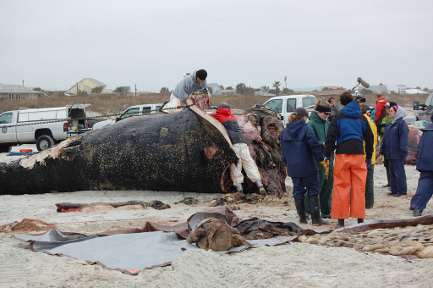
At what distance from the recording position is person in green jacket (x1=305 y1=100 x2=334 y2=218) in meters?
7.69

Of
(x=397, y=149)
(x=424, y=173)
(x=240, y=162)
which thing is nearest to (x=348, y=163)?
(x=424, y=173)

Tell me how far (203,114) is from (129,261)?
4746 millimetres

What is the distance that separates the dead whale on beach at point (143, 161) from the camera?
9352 millimetres

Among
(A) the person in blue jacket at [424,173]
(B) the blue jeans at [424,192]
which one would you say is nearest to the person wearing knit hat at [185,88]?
(A) the person in blue jacket at [424,173]

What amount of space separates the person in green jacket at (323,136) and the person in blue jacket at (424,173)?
4.32 ft

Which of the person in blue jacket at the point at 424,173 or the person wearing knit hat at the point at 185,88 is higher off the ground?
the person wearing knit hat at the point at 185,88

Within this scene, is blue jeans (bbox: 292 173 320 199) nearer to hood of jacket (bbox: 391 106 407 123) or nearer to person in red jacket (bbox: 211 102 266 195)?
person in red jacket (bbox: 211 102 266 195)

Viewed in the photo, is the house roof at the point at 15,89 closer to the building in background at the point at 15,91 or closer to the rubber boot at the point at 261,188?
the building in background at the point at 15,91

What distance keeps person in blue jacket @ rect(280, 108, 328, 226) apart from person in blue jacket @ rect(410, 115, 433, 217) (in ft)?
5.07

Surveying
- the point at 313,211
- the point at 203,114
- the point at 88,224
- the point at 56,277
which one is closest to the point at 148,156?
the point at 203,114

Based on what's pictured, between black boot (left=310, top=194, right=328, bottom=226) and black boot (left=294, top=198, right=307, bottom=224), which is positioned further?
black boot (left=294, top=198, right=307, bottom=224)

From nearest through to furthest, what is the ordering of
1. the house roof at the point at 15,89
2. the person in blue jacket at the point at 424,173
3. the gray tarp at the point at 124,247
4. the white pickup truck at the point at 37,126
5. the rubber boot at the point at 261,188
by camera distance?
the gray tarp at the point at 124,247 → the person in blue jacket at the point at 424,173 → the rubber boot at the point at 261,188 → the white pickup truck at the point at 37,126 → the house roof at the point at 15,89

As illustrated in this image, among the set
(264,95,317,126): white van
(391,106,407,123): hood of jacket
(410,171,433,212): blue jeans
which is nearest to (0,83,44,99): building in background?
(264,95,317,126): white van

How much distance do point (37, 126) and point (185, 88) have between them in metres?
12.8
